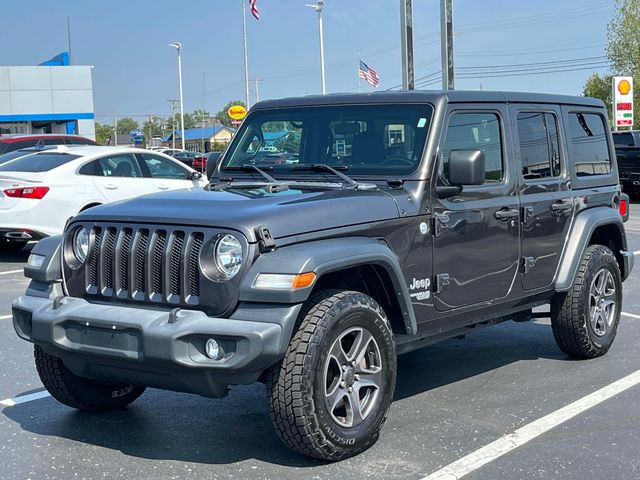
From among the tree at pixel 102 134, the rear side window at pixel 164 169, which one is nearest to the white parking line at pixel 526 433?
the rear side window at pixel 164 169

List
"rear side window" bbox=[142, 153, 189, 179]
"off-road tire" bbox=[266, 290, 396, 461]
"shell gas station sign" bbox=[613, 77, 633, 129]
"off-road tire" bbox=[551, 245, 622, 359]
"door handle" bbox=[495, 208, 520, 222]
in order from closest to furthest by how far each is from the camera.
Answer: "off-road tire" bbox=[266, 290, 396, 461]
"door handle" bbox=[495, 208, 520, 222]
"off-road tire" bbox=[551, 245, 622, 359]
"rear side window" bbox=[142, 153, 189, 179]
"shell gas station sign" bbox=[613, 77, 633, 129]

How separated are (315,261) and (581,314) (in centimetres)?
287

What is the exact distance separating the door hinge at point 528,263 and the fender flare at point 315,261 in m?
1.37

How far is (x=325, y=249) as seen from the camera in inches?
176

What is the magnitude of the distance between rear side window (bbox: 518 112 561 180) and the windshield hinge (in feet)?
7.94

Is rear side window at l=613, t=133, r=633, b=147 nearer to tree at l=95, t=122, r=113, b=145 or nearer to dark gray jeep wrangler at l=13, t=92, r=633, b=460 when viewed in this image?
dark gray jeep wrangler at l=13, t=92, r=633, b=460

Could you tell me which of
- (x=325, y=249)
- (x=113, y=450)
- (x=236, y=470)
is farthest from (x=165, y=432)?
(x=325, y=249)

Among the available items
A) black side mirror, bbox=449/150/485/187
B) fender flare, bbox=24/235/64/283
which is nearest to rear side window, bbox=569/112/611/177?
black side mirror, bbox=449/150/485/187

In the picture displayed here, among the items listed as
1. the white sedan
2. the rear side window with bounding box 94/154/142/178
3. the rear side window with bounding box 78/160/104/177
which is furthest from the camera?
the rear side window with bounding box 94/154/142/178

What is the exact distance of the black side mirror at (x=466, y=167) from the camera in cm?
522

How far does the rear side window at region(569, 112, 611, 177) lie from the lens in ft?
22.4

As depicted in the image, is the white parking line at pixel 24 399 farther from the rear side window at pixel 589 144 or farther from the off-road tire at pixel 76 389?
the rear side window at pixel 589 144

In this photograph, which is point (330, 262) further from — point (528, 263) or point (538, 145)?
point (538, 145)

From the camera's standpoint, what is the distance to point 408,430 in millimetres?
5137
